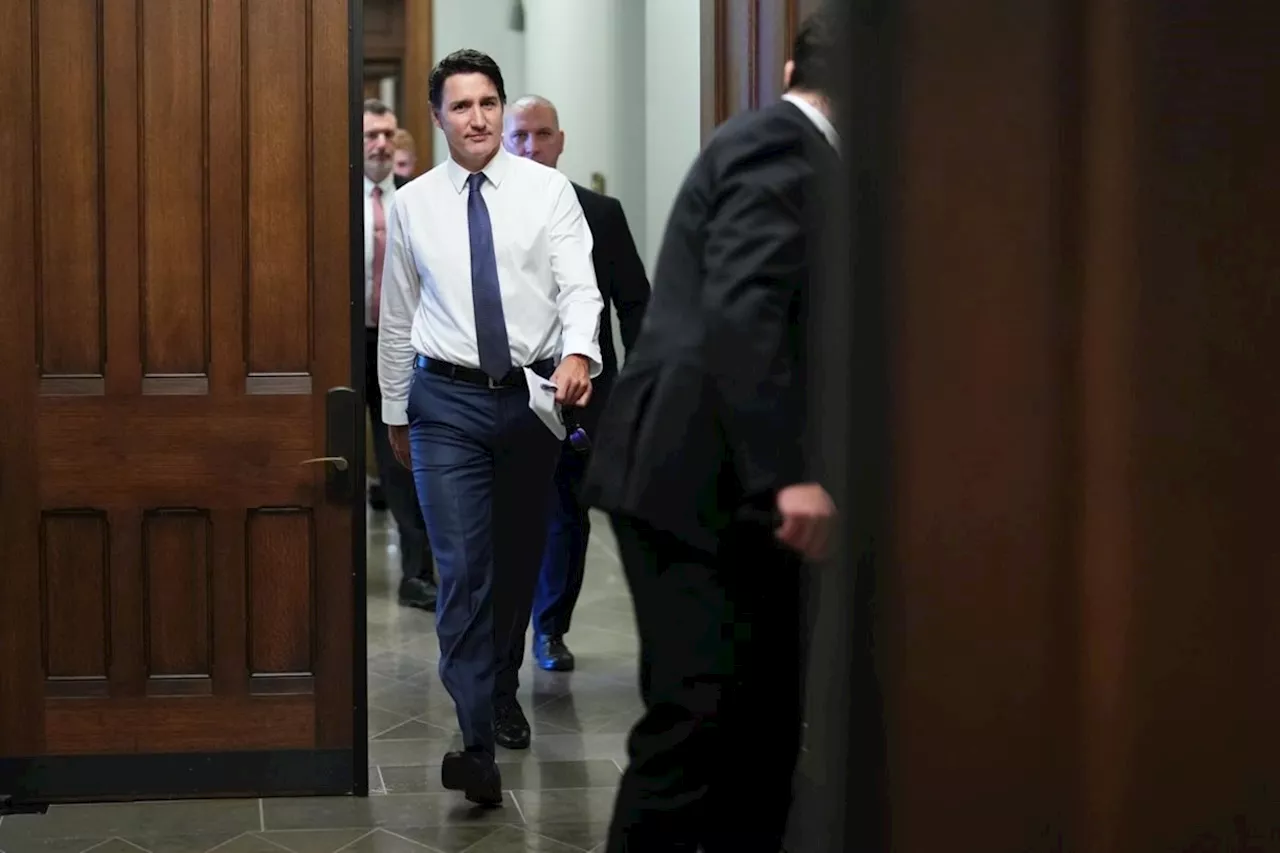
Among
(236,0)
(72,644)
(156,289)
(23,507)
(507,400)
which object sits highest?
(236,0)

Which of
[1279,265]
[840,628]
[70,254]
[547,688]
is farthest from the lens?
[547,688]

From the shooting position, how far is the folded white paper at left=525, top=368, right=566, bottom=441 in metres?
3.79

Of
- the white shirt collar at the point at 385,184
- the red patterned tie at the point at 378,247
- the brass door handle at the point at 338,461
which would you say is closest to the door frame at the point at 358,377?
the brass door handle at the point at 338,461

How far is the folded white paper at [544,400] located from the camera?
12.4ft

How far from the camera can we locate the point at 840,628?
69.2 inches

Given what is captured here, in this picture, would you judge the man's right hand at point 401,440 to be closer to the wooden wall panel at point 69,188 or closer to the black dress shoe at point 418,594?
the wooden wall panel at point 69,188

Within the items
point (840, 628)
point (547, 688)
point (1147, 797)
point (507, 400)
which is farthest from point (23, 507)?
point (1147, 797)

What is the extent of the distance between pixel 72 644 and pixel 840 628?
251 centimetres

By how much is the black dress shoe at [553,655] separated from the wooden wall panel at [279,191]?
5.64 feet

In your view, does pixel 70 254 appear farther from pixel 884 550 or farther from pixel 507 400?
pixel 884 550

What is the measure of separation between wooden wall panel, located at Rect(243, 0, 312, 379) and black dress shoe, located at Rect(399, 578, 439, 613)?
2408 millimetres

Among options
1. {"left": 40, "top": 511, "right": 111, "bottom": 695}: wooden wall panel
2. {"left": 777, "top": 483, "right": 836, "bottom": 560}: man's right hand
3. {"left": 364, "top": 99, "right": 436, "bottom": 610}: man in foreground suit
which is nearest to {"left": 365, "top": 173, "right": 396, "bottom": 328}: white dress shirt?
{"left": 364, "top": 99, "right": 436, "bottom": 610}: man in foreground suit

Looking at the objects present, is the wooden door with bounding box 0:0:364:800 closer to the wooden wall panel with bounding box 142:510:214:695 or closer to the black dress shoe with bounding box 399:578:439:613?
the wooden wall panel with bounding box 142:510:214:695

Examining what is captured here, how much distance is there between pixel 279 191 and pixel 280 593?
893 millimetres
